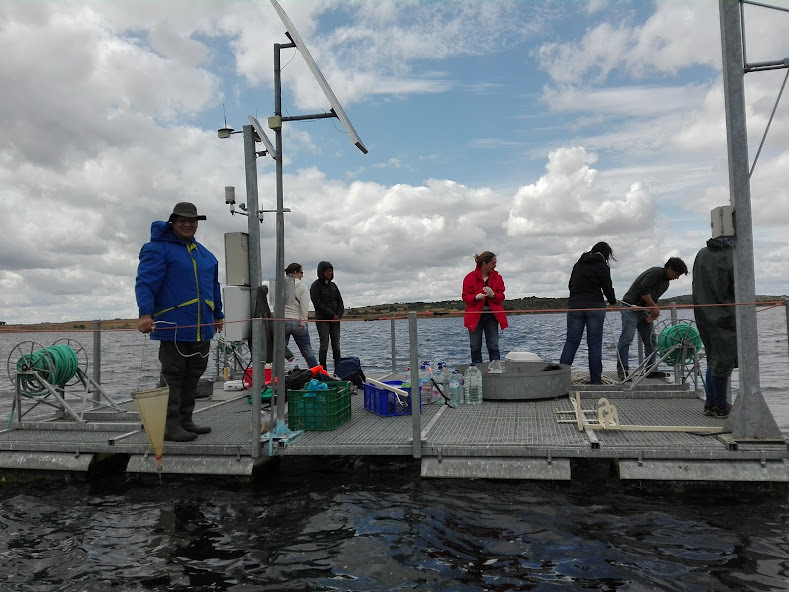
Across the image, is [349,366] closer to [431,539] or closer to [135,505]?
[135,505]

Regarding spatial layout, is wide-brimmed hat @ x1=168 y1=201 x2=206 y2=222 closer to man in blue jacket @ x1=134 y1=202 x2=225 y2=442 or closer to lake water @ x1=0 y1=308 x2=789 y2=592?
man in blue jacket @ x1=134 y1=202 x2=225 y2=442

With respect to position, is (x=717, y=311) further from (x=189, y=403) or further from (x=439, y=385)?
(x=189, y=403)

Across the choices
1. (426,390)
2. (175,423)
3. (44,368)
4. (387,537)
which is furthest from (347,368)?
(387,537)

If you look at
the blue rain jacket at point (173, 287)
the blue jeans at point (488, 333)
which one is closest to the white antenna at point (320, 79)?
the blue rain jacket at point (173, 287)

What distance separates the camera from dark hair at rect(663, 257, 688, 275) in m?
8.74

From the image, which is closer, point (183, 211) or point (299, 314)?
point (183, 211)

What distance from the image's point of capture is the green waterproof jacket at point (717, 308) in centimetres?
612

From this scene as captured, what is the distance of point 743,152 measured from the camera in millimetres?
5293

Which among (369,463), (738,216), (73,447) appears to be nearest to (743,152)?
(738,216)

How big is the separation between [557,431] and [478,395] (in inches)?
73.4

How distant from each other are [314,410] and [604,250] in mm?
4818

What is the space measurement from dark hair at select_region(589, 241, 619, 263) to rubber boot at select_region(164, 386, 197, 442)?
5.80m

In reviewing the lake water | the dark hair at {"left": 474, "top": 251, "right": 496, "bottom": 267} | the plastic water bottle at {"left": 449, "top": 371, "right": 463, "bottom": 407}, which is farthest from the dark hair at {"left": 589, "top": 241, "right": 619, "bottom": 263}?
the lake water

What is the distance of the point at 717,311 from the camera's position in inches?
243
